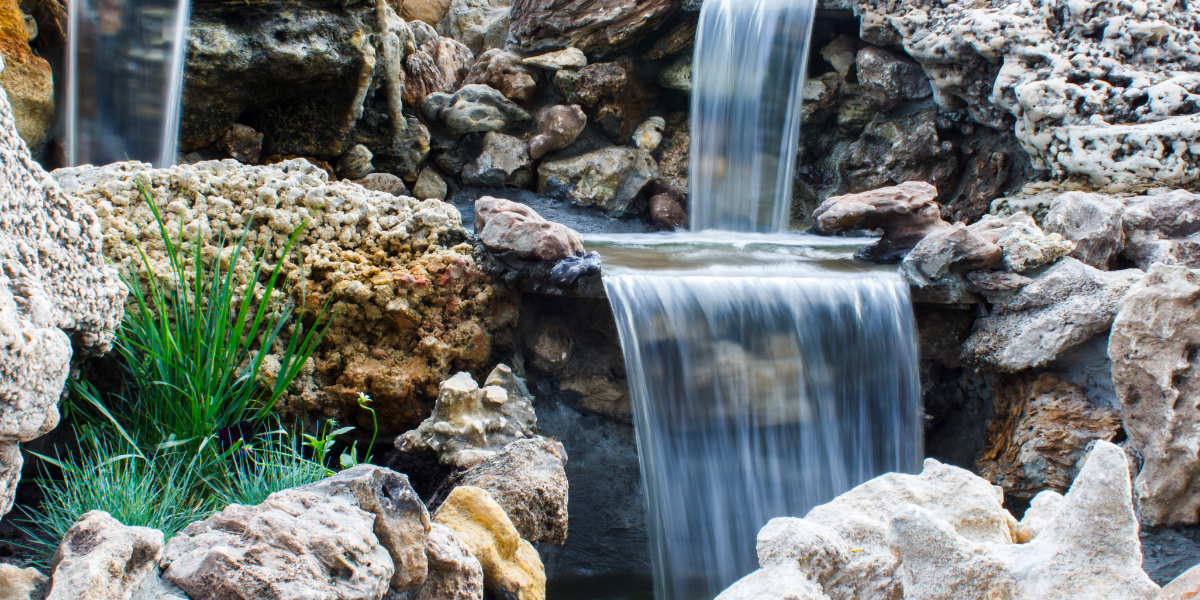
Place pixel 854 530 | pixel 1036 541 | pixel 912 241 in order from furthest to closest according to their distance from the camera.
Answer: pixel 912 241 < pixel 854 530 < pixel 1036 541

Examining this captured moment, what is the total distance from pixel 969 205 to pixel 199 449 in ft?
18.7

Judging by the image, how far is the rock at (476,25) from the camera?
907 cm

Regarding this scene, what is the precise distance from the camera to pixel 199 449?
211 centimetres

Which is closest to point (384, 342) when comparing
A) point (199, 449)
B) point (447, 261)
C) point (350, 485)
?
point (447, 261)

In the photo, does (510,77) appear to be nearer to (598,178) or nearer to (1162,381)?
(598,178)

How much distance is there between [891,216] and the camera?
13.8 feet

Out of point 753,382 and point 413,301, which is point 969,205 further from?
point 413,301

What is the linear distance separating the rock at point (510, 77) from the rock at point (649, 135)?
111 centimetres

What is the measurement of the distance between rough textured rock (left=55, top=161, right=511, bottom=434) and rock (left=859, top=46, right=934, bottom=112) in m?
4.47

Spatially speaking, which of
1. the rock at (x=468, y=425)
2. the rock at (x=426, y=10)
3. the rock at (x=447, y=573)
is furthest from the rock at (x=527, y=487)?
the rock at (x=426, y=10)

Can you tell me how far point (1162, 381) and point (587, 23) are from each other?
17.8ft

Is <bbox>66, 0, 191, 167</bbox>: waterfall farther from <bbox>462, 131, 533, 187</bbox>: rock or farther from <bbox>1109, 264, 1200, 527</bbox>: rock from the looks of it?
<bbox>1109, 264, 1200, 527</bbox>: rock

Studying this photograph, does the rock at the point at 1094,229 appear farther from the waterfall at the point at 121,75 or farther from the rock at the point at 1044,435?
the waterfall at the point at 121,75

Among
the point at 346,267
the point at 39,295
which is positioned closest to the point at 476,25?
the point at 346,267
